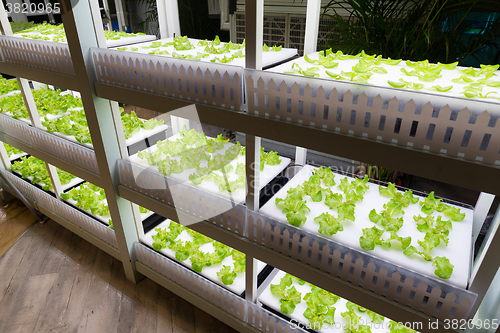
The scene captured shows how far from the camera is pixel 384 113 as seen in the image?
0.98 m

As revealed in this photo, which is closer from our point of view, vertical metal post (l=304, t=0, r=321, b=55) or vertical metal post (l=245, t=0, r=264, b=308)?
vertical metal post (l=245, t=0, r=264, b=308)

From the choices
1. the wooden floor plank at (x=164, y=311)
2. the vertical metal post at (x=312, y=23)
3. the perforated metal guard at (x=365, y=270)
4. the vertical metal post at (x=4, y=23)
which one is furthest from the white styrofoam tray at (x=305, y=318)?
the vertical metal post at (x=4, y=23)

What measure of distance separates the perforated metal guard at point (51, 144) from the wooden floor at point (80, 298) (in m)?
0.91

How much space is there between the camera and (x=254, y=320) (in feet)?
5.88

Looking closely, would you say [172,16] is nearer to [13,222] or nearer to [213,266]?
[213,266]

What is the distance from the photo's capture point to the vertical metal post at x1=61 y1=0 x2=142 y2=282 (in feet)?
5.04

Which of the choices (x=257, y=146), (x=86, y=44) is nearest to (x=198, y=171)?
(x=257, y=146)

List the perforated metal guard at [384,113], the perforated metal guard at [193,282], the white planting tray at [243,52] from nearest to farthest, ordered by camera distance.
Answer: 1. the perforated metal guard at [384,113]
2. the white planting tray at [243,52]
3. the perforated metal guard at [193,282]

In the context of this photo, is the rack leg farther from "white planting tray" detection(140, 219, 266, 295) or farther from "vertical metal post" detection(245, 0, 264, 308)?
"vertical metal post" detection(245, 0, 264, 308)

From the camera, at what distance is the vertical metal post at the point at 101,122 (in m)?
1.54

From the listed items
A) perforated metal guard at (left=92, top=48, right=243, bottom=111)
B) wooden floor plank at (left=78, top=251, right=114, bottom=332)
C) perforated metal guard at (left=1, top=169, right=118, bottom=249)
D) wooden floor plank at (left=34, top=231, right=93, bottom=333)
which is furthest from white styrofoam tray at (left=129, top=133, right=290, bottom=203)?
wooden floor plank at (left=34, top=231, right=93, bottom=333)

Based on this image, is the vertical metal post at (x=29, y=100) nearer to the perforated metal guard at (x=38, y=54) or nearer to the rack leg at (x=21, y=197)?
the perforated metal guard at (x=38, y=54)

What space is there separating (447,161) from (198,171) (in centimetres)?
120

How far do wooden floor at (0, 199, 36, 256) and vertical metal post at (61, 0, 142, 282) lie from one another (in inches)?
51.8
